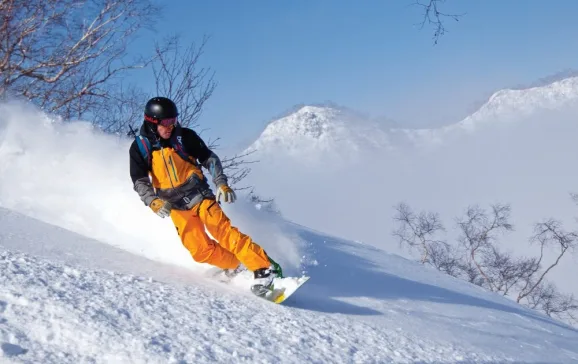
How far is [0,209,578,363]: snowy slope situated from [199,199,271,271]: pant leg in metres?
0.27

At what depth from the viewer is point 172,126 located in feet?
13.1

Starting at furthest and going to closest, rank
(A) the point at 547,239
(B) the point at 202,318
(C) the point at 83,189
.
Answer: (A) the point at 547,239
(C) the point at 83,189
(B) the point at 202,318

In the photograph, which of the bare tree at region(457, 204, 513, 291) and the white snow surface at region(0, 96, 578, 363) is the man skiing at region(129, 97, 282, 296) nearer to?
the white snow surface at region(0, 96, 578, 363)

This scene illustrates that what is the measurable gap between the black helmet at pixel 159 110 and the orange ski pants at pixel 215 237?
742mm

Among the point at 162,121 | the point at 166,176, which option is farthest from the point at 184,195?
the point at 162,121

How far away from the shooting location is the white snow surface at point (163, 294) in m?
2.48

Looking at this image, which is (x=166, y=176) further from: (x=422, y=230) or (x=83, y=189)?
(x=422, y=230)

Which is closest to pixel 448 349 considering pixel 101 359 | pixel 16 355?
pixel 101 359

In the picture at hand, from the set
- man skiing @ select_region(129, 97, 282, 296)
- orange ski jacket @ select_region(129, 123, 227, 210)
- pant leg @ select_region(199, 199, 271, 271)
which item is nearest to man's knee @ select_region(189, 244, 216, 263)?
man skiing @ select_region(129, 97, 282, 296)

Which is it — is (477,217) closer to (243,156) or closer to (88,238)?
(243,156)

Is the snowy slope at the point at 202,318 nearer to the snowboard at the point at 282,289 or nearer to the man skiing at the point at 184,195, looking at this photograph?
the snowboard at the point at 282,289

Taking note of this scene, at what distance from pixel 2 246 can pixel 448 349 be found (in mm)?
3270

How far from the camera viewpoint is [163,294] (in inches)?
128

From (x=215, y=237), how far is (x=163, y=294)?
77cm
